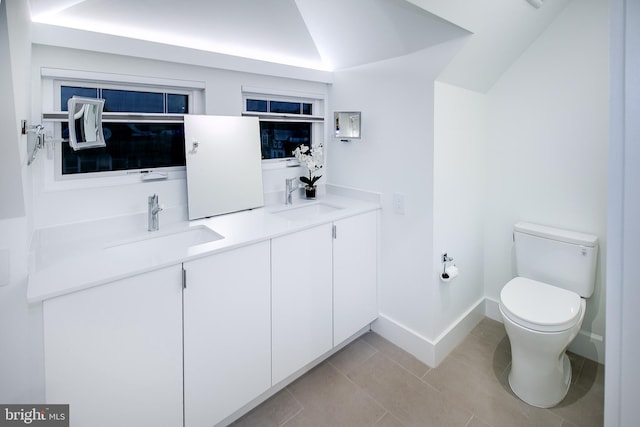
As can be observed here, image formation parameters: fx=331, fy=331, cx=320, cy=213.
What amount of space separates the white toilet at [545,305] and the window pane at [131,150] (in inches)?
89.1

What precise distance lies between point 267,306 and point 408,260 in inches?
42.2

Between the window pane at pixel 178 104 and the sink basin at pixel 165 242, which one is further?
the window pane at pixel 178 104

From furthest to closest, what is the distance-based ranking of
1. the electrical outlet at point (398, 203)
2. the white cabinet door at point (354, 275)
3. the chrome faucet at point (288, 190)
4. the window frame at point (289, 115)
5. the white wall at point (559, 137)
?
the chrome faucet at point (288, 190)
the window frame at point (289, 115)
the electrical outlet at point (398, 203)
the white cabinet door at point (354, 275)
the white wall at point (559, 137)

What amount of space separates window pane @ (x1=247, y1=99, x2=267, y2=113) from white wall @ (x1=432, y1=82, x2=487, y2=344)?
1.24 m

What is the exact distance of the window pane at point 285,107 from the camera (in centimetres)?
258

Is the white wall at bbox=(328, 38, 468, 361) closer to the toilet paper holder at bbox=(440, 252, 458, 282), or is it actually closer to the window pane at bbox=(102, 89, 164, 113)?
the toilet paper holder at bbox=(440, 252, 458, 282)

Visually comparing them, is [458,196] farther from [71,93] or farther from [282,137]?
[71,93]

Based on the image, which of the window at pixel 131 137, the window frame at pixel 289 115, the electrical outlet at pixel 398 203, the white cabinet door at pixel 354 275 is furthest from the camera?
the window frame at pixel 289 115

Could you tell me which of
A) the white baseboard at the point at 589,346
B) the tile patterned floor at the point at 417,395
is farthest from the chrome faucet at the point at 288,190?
the white baseboard at the point at 589,346

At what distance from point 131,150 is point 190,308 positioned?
1.07 metres

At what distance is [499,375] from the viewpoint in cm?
213

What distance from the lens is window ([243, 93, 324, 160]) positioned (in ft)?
8.14

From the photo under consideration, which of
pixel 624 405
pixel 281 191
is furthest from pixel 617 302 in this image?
pixel 281 191

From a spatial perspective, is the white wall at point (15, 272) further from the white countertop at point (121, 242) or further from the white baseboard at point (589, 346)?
the white baseboard at point (589, 346)
